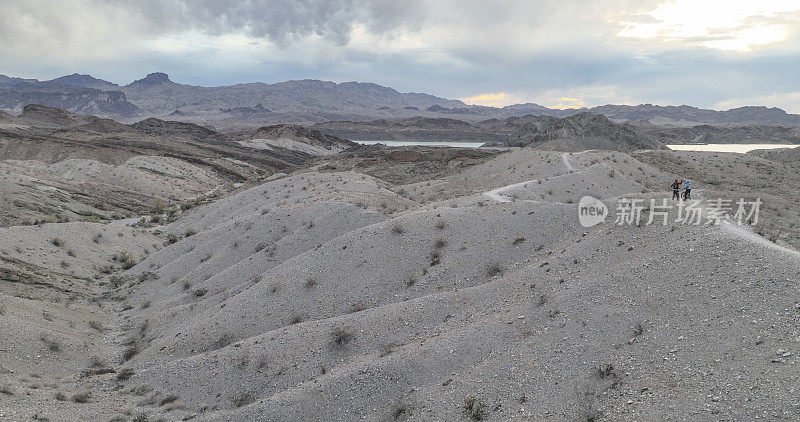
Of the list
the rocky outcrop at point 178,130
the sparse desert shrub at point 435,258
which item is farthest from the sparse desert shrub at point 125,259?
the rocky outcrop at point 178,130

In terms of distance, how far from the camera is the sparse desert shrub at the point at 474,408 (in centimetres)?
1131

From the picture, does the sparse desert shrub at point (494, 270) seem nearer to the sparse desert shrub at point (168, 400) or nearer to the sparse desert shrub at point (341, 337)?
the sparse desert shrub at point (341, 337)

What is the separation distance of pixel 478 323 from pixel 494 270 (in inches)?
159

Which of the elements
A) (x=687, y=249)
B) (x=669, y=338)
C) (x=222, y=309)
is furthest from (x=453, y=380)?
(x=222, y=309)

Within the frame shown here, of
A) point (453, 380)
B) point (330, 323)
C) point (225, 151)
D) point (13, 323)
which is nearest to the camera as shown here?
point (453, 380)

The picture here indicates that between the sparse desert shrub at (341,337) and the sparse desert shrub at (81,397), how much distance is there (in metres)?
8.03

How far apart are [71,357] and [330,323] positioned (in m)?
10.3

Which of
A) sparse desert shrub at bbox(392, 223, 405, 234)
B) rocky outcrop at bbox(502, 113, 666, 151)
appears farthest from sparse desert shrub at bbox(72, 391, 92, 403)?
rocky outcrop at bbox(502, 113, 666, 151)

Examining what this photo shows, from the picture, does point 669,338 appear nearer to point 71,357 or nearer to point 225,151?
point 71,357

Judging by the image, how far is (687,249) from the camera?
47.1ft

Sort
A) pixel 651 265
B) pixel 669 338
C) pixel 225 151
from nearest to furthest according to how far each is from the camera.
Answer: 1. pixel 669 338
2. pixel 651 265
3. pixel 225 151

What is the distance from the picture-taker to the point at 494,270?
1866 centimetres

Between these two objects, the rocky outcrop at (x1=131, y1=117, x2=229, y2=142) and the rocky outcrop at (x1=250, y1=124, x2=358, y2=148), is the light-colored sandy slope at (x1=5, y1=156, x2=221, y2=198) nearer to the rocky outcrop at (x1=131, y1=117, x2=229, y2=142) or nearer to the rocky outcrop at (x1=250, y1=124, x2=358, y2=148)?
the rocky outcrop at (x1=250, y1=124, x2=358, y2=148)
